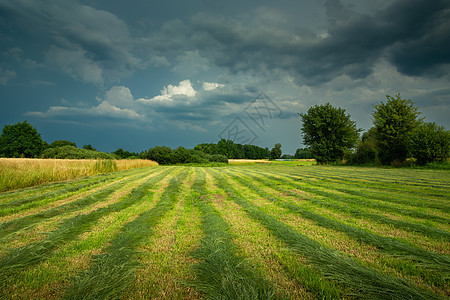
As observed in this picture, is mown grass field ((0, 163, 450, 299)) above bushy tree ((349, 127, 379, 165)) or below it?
below

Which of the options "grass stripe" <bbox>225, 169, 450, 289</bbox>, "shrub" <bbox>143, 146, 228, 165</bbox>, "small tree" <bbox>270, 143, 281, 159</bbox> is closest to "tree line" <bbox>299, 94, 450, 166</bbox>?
"grass stripe" <bbox>225, 169, 450, 289</bbox>

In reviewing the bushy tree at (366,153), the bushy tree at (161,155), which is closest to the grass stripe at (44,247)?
the bushy tree at (366,153)

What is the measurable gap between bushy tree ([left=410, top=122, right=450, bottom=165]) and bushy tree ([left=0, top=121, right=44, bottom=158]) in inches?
2545

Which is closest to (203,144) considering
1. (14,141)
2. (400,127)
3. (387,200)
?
(14,141)

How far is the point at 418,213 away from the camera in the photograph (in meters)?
4.20

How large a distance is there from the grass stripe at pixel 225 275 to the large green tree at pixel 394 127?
27.5m

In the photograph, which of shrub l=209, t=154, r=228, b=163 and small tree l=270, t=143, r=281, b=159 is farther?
small tree l=270, t=143, r=281, b=159

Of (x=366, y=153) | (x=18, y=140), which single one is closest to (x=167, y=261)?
(x=366, y=153)

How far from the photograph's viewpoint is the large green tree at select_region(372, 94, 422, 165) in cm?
2192

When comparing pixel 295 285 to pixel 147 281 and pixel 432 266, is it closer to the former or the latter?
pixel 147 281

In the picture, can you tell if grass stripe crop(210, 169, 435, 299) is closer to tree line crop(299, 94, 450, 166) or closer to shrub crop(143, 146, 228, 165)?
tree line crop(299, 94, 450, 166)

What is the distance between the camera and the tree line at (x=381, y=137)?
19078mm

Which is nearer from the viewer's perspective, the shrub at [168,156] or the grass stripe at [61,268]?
the grass stripe at [61,268]

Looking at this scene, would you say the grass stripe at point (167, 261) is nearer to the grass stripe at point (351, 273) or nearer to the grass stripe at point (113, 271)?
the grass stripe at point (113, 271)
